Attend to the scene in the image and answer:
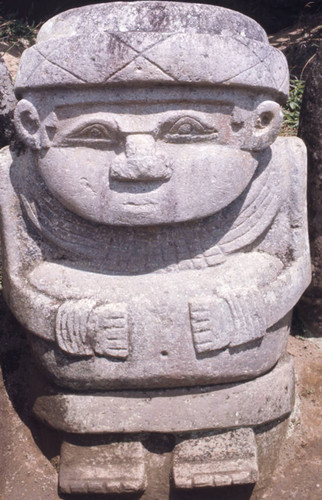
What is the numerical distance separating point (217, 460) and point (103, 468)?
468 mm

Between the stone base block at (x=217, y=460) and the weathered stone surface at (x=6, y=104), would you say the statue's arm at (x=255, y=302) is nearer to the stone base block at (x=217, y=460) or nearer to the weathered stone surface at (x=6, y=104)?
the stone base block at (x=217, y=460)

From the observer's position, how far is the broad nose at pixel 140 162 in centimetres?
205

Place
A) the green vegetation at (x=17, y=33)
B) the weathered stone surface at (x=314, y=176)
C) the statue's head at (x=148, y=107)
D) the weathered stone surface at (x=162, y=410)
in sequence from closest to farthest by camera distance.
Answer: the statue's head at (x=148, y=107) → the weathered stone surface at (x=162, y=410) → the weathered stone surface at (x=314, y=176) → the green vegetation at (x=17, y=33)

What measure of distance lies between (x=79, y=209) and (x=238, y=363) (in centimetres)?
90

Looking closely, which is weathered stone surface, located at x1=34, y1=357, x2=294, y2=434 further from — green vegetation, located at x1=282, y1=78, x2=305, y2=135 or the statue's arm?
green vegetation, located at x1=282, y1=78, x2=305, y2=135

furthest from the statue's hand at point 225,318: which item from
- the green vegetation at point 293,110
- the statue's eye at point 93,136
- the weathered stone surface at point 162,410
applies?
→ the green vegetation at point 293,110

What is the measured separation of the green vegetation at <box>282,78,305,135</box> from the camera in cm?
408

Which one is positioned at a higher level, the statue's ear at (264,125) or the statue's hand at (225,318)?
the statue's ear at (264,125)

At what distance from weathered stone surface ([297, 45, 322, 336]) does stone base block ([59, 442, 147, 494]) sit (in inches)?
54.0

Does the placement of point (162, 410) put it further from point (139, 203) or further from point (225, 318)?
point (139, 203)

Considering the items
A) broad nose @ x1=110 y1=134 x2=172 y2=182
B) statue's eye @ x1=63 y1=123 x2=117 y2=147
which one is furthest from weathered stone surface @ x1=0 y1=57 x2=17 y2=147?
broad nose @ x1=110 y1=134 x2=172 y2=182

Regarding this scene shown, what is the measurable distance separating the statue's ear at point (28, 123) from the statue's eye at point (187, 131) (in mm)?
510

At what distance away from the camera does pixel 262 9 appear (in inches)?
217

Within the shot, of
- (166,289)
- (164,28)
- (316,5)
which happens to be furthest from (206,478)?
(316,5)
